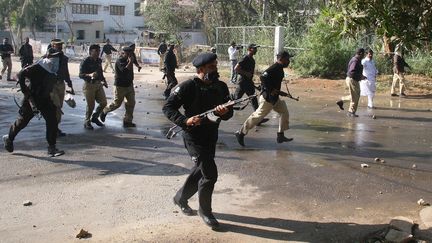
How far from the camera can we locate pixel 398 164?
7988mm

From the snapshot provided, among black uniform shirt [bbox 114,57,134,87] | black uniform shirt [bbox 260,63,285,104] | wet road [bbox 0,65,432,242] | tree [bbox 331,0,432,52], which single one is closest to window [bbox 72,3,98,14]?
wet road [bbox 0,65,432,242]

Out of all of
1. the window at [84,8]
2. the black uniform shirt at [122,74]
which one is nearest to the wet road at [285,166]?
the black uniform shirt at [122,74]

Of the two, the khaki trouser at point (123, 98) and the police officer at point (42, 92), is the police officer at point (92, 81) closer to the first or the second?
the khaki trouser at point (123, 98)

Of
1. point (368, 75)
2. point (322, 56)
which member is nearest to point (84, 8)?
point (322, 56)

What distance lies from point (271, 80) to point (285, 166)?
1.62 metres

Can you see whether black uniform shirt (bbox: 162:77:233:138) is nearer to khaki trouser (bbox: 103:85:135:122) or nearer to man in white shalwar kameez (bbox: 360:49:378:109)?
khaki trouser (bbox: 103:85:135:122)

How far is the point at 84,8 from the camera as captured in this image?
2443 inches

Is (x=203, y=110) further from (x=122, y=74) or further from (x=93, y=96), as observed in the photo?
(x=93, y=96)

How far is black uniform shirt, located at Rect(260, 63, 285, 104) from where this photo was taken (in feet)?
28.1

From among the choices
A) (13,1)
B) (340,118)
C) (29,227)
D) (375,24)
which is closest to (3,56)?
(340,118)

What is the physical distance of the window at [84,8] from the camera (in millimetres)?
61219

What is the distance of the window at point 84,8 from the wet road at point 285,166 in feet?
169

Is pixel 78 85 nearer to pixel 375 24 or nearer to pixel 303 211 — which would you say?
pixel 303 211

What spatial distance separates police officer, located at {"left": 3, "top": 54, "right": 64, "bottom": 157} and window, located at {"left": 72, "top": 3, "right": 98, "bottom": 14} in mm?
55801
